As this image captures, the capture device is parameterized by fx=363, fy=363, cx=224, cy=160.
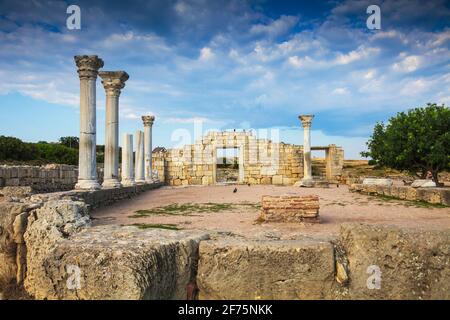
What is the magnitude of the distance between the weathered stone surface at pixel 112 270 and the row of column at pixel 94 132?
26.7ft

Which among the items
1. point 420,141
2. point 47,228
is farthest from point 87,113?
point 420,141

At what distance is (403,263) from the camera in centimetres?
351

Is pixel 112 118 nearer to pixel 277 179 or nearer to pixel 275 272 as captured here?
pixel 275 272

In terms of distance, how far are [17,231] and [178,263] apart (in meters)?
2.23

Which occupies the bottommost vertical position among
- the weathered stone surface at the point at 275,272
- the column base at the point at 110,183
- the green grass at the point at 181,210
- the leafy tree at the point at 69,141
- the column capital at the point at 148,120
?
the green grass at the point at 181,210

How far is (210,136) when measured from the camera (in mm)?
28734

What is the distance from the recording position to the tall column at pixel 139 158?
2098cm

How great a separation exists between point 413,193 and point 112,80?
11740 millimetres

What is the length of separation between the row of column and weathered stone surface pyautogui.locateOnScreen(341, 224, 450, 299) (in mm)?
9040

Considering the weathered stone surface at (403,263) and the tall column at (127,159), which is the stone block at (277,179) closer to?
the tall column at (127,159)

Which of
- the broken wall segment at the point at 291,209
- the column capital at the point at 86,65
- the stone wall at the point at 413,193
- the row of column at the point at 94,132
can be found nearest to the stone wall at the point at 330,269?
the broken wall segment at the point at 291,209

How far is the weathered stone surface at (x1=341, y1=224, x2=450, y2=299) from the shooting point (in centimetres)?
345

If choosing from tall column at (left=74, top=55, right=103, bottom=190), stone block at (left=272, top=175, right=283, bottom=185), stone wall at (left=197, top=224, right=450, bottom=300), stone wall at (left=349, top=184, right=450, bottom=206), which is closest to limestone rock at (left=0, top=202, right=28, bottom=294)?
stone wall at (left=197, top=224, right=450, bottom=300)
